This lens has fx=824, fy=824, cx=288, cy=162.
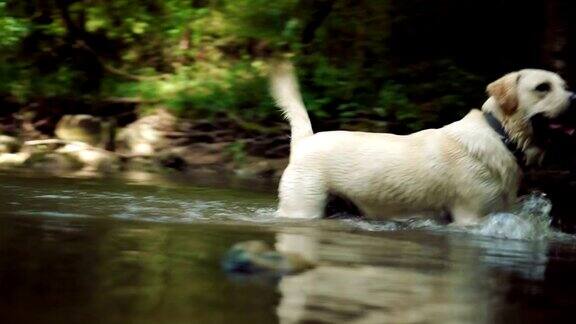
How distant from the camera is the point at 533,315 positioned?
9.32ft

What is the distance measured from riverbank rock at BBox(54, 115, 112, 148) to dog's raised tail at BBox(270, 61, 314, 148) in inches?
302

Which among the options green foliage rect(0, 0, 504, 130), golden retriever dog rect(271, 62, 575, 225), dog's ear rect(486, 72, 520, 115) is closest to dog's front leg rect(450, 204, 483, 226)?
golden retriever dog rect(271, 62, 575, 225)

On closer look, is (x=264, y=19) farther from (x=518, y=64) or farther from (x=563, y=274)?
(x=563, y=274)

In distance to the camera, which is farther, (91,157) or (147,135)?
(147,135)

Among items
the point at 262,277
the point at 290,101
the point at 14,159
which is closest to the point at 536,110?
the point at 290,101

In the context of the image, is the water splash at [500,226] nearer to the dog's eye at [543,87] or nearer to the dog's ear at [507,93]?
the dog's ear at [507,93]

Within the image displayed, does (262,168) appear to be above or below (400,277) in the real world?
above

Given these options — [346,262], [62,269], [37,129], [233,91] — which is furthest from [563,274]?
[37,129]

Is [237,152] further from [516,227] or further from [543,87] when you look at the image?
[516,227]

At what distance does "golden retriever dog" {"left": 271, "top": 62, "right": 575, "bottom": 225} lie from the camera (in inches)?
227

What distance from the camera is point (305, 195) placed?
5.89m

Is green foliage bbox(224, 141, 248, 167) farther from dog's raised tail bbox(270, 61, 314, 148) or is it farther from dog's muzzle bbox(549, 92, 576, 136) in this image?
dog's muzzle bbox(549, 92, 576, 136)

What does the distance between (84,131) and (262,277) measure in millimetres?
10967

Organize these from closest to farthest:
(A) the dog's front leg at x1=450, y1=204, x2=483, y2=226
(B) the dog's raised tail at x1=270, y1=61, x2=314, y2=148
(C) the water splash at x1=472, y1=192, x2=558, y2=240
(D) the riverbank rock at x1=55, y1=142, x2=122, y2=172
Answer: (C) the water splash at x1=472, y1=192, x2=558, y2=240 < (A) the dog's front leg at x1=450, y1=204, x2=483, y2=226 < (B) the dog's raised tail at x1=270, y1=61, x2=314, y2=148 < (D) the riverbank rock at x1=55, y1=142, x2=122, y2=172
